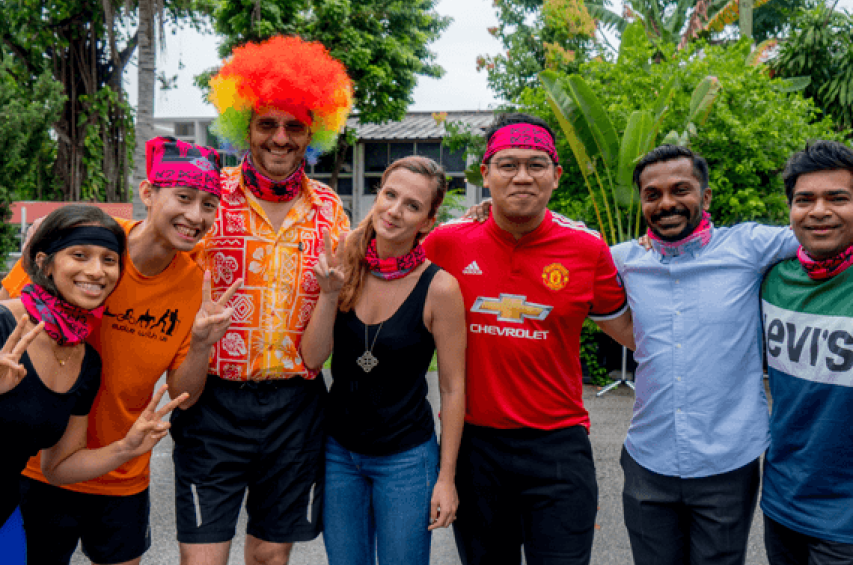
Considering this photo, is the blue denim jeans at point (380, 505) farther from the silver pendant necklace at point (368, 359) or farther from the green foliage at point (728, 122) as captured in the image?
the green foliage at point (728, 122)

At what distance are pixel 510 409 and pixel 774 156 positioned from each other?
25.5 feet

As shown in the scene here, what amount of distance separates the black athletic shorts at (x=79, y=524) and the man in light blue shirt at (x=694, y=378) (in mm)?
2197

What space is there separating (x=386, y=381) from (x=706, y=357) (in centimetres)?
136

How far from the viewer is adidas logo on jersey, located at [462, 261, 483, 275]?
2844 mm

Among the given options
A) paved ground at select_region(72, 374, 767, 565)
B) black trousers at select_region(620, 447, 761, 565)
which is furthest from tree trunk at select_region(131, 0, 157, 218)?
black trousers at select_region(620, 447, 761, 565)

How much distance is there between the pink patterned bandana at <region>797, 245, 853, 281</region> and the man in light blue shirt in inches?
8.4

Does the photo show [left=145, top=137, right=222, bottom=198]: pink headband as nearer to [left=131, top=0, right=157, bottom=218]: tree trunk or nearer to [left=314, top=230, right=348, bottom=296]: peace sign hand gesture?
[left=314, top=230, right=348, bottom=296]: peace sign hand gesture

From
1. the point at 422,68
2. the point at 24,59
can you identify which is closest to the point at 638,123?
the point at 422,68

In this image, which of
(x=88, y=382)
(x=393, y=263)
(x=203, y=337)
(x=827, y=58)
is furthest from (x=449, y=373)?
(x=827, y=58)

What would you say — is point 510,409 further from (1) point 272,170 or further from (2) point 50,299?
(2) point 50,299

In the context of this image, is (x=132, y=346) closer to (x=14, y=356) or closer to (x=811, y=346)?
(x=14, y=356)

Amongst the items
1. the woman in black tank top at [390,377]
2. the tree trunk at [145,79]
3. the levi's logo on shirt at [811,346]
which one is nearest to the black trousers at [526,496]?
the woman in black tank top at [390,377]

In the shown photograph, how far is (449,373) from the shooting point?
8.67 feet

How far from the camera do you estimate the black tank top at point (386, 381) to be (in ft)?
8.52
